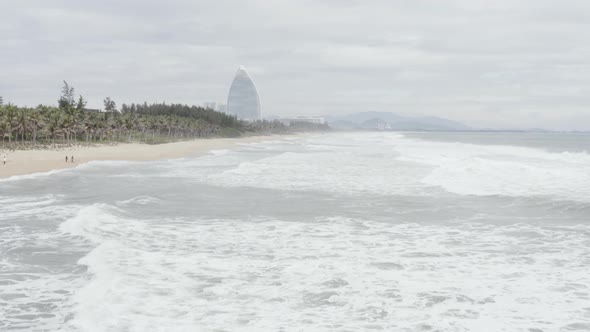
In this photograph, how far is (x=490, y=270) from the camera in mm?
11953

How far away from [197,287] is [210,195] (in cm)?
1513

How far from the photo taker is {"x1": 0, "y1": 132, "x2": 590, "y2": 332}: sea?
8.97 meters

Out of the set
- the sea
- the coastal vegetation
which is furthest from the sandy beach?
the sea

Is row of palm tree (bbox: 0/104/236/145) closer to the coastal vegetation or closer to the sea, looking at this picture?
the coastal vegetation

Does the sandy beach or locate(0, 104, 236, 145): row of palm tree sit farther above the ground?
locate(0, 104, 236, 145): row of palm tree

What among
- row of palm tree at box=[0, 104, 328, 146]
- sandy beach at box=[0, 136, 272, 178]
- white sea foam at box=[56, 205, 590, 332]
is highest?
row of palm tree at box=[0, 104, 328, 146]

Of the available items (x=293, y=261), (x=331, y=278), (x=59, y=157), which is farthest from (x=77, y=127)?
(x=331, y=278)

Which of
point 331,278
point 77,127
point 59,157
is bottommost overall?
point 331,278

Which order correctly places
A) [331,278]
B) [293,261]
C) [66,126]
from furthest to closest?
1. [66,126]
2. [293,261]
3. [331,278]

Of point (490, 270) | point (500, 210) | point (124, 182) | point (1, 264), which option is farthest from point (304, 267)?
point (124, 182)

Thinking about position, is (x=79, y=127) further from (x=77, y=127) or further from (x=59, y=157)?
(x=59, y=157)

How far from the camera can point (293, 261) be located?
1269 centimetres

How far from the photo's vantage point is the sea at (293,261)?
8969mm

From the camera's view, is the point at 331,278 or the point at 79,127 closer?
the point at 331,278
